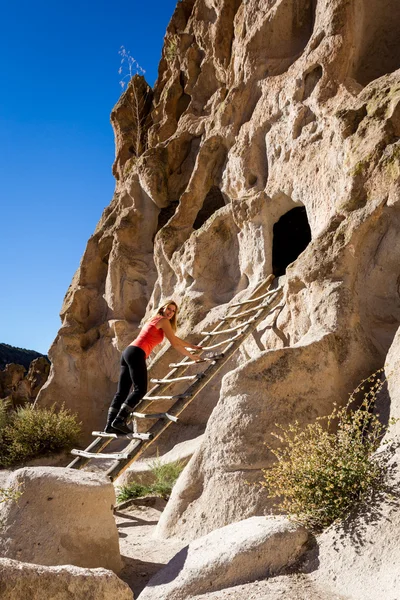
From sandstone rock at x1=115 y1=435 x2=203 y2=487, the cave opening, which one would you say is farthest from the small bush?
the cave opening

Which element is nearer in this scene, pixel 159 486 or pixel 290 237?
pixel 159 486

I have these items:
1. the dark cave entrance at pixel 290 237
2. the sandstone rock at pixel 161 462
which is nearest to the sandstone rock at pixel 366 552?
the sandstone rock at pixel 161 462

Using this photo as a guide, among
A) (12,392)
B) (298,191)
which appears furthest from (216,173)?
(12,392)

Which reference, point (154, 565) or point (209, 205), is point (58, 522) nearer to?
point (154, 565)

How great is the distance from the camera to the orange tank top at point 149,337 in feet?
18.0

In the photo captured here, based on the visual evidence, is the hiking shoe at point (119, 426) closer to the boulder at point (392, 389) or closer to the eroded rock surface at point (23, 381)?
the boulder at point (392, 389)

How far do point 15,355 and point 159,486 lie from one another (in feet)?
92.1

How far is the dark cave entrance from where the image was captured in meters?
9.94

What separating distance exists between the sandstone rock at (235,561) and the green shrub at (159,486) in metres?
3.02

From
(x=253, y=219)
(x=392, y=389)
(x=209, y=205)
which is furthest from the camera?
(x=209, y=205)

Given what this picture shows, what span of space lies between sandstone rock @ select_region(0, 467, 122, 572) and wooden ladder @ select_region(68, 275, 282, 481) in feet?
2.58

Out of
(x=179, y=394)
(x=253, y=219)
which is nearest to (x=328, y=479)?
(x=179, y=394)

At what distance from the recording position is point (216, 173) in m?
10.2

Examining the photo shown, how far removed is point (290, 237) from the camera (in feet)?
33.0
